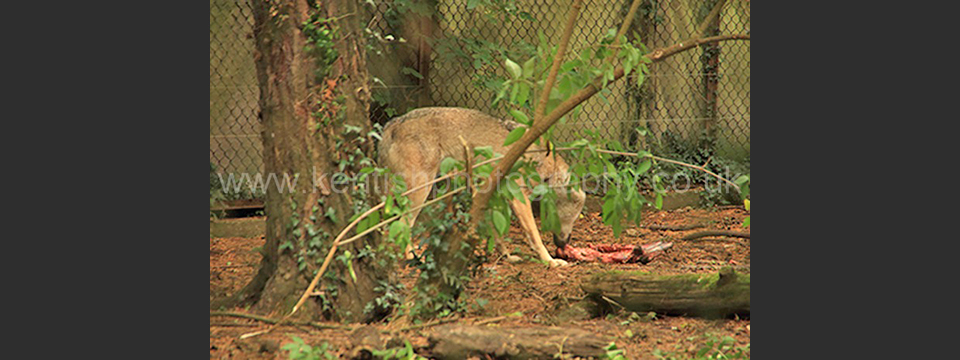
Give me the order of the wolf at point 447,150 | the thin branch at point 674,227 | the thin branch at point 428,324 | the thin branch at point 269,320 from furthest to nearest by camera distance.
→ the thin branch at point 674,227, the wolf at point 447,150, the thin branch at point 269,320, the thin branch at point 428,324

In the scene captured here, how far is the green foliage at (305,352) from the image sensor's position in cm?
363

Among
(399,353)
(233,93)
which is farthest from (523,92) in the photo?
(233,93)

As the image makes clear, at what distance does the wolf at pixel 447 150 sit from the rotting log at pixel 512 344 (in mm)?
3445

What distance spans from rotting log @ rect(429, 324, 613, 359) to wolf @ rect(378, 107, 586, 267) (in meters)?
3.44

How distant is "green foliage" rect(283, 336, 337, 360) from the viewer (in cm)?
363

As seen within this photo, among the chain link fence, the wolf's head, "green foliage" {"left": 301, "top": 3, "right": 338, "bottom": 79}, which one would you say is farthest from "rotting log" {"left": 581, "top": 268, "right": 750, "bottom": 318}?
the chain link fence

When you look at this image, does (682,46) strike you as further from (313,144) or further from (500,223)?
(313,144)

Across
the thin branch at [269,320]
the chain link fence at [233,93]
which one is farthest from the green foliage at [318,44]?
the chain link fence at [233,93]

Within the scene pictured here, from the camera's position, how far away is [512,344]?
3807 mm

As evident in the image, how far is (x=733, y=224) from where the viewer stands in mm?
9656

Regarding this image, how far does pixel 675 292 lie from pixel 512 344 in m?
1.31

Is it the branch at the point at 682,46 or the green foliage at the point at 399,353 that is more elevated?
the branch at the point at 682,46

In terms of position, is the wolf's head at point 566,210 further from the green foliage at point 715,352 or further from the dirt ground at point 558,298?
the green foliage at point 715,352

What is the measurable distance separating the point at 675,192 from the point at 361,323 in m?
6.68
